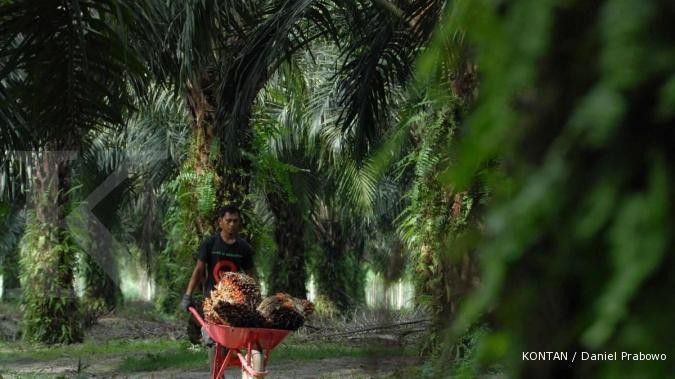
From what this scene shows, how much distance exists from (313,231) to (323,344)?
12.2 metres

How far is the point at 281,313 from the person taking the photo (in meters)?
7.68

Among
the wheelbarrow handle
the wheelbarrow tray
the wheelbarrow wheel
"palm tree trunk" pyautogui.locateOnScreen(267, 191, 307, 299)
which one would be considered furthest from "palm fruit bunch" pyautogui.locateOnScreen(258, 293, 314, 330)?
"palm tree trunk" pyautogui.locateOnScreen(267, 191, 307, 299)

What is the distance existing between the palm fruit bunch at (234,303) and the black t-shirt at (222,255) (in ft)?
3.09

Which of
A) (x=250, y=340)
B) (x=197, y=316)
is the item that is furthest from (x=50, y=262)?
(x=250, y=340)

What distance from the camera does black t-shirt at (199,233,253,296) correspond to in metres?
9.10

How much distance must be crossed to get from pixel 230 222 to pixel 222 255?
0.27 metres

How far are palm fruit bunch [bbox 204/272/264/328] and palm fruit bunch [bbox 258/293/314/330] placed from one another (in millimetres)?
59

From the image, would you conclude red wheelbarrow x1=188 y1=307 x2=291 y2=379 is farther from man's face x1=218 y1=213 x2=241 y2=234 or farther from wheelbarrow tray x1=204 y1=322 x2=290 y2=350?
man's face x1=218 y1=213 x2=241 y2=234

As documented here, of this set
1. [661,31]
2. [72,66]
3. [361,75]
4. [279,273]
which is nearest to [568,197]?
[661,31]

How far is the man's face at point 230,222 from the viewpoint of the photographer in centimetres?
906

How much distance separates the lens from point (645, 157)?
1532 mm

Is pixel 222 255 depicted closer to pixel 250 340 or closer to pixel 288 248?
pixel 250 340

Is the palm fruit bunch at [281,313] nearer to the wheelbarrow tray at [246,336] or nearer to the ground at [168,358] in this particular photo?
the wheelbarrow tray at [246,336]

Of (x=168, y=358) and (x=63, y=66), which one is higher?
(x=63, y=66)
